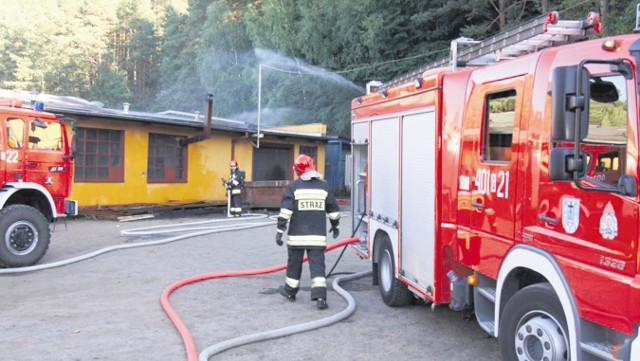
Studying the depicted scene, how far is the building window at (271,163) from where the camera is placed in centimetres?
2116


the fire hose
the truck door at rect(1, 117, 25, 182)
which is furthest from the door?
the truck door at rect(1, 117, 25, 182)

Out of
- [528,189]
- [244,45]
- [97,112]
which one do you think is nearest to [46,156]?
[97,112]

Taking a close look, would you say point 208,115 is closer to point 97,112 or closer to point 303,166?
point 97,112

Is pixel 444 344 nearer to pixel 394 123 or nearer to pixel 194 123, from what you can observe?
pixel 394 123

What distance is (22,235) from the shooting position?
846 centimetres

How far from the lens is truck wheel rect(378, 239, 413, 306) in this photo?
6.29m

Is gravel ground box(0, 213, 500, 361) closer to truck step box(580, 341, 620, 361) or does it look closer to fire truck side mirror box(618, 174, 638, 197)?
truck step box(580, 341, 620, 361)

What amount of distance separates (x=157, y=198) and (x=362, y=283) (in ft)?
37.3

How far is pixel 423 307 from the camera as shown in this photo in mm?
6520

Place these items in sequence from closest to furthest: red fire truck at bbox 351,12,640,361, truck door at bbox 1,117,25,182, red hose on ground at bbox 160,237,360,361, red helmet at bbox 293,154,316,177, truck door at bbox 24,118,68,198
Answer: red fire truck at bbox 351,12,640,361
red hose on ground at bbox 160,237,360,361
red helmet at bbox 293,154,316,177
truck door at bbox 1,117,25,182
truck door at bbox 24,118,68,198

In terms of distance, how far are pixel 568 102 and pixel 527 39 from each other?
70.3 inches

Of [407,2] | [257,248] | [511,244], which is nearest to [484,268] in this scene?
[511,244]

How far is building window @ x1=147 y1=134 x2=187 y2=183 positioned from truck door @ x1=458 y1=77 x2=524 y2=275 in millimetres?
14484

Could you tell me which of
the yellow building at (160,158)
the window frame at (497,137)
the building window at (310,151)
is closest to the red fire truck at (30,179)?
the yellow building at (160,158)
